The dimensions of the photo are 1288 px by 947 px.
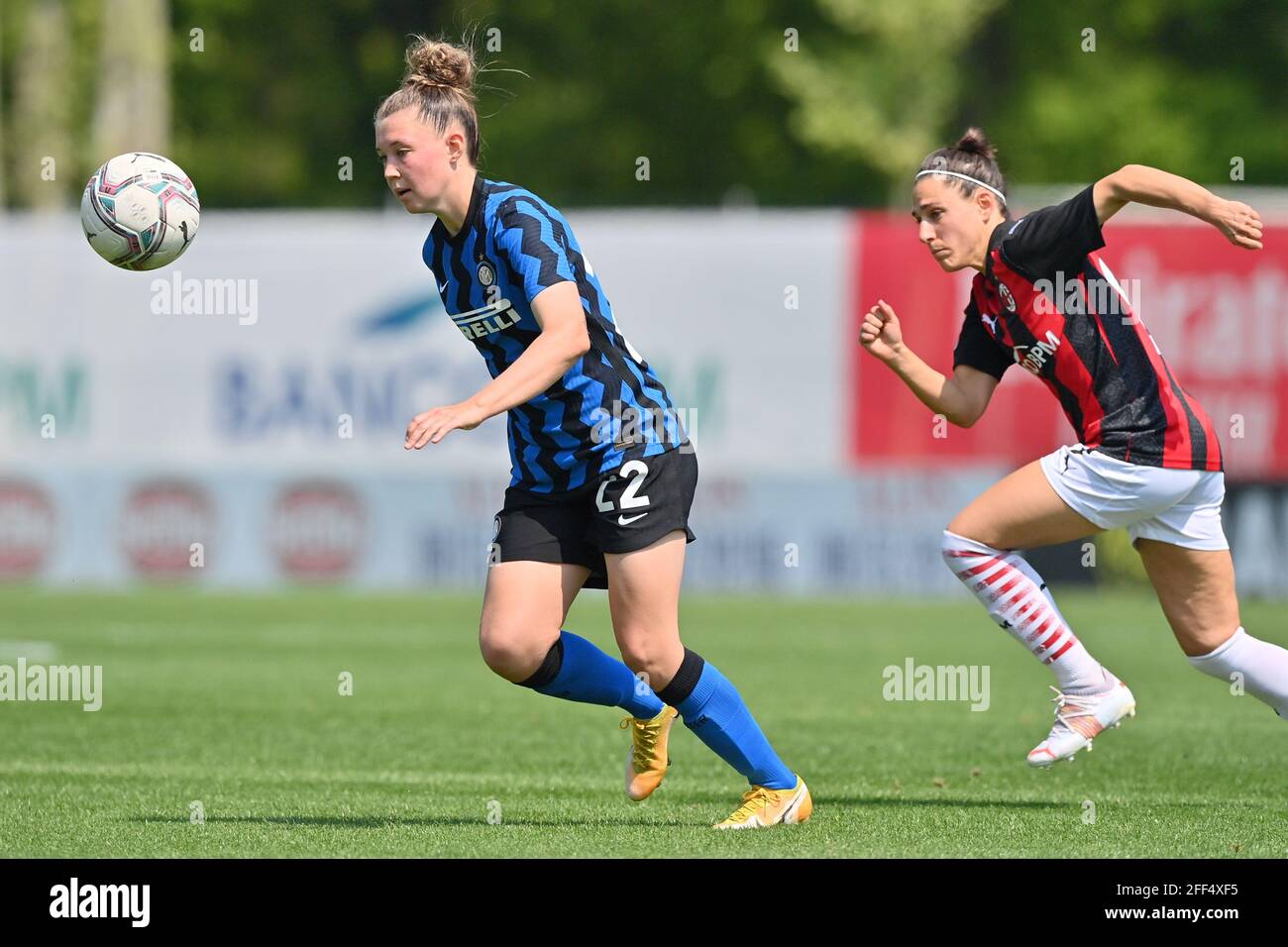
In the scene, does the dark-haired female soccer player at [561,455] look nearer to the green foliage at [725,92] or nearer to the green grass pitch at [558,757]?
the green grass pitch at [558,757]

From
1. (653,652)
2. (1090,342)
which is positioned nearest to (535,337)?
(653,652)

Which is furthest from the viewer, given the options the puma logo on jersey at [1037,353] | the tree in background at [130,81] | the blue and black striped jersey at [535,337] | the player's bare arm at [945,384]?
A: the tree in background at [130,81]

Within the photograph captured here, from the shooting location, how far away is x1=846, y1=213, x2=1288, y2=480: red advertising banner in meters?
17.4

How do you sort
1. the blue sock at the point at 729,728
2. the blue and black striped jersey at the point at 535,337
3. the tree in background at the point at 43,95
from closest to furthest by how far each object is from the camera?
1. the blue and black striped jersey at the point at 535,337
2. the blue sock at the point at 729,728
3. the tree in background at the point at 43,95

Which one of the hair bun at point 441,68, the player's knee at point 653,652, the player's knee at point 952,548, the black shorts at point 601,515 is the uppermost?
the hair bun at point 441,68

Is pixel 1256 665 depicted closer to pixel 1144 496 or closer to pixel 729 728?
pixel 1144 496

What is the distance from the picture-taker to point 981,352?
678 centimetres

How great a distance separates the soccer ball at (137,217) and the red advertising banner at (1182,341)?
11388 millimetres

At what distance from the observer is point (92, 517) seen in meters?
17.9

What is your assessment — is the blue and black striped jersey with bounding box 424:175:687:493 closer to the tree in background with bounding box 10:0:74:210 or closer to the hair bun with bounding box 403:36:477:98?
the hair bun with bounding box 403:36:477:98

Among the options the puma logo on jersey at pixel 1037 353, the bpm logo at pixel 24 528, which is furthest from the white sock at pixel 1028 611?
the bpm logo at pixel 24 528

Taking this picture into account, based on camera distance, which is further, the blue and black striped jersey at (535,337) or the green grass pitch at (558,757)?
the green grass pitch at (558,757)

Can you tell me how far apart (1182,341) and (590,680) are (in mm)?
12513

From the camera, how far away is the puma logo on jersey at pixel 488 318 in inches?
228
